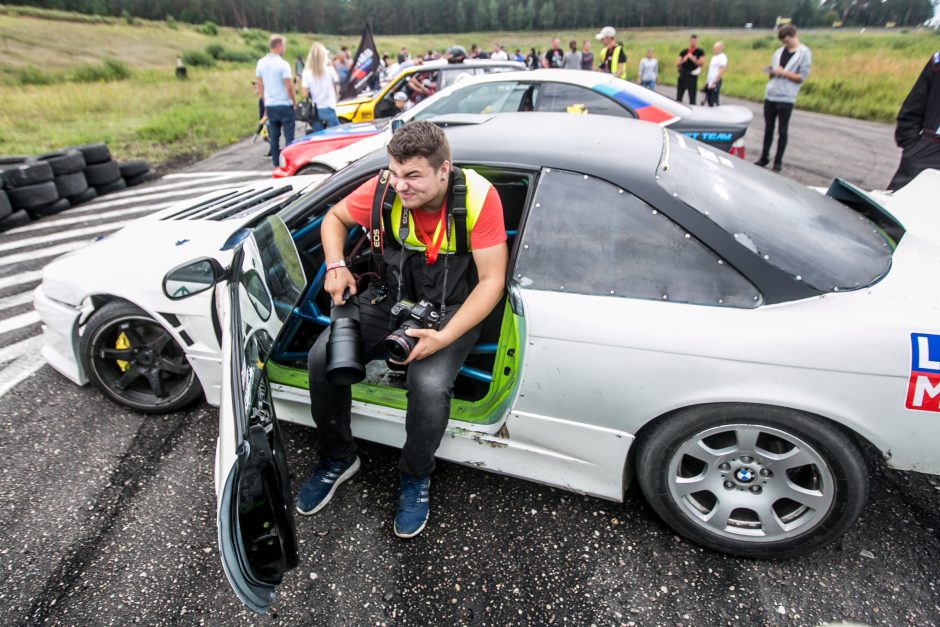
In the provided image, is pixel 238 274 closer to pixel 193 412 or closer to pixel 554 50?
pixel 193 412

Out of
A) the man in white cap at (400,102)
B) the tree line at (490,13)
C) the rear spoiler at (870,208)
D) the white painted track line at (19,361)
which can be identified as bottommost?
the white painted track line at (19,361)

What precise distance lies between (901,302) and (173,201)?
7245 mm

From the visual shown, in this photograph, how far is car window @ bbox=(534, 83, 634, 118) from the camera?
4973 mm

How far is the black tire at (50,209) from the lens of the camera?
20.2 ft

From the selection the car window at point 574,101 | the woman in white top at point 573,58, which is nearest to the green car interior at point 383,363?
the car window at point 574,101

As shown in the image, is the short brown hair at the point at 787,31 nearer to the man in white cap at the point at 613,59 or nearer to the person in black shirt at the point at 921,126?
the person in black shirt at the point at 921,126

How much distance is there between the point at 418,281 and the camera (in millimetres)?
2234

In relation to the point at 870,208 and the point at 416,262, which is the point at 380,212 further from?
the point at 870,208

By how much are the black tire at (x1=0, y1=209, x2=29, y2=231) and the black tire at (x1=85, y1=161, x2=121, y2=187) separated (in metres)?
1.08

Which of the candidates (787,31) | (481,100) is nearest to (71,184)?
(481,100)

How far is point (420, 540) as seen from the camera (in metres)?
2.14

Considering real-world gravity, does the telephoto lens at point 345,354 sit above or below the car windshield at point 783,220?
below

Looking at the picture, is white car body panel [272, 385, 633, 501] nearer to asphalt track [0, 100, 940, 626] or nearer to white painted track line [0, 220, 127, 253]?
asphalt track [0, 100, 940, 626]

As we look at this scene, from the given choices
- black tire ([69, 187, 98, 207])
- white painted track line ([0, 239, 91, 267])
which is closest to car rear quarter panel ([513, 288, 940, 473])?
white painted track line ([0, 239, 91, 267])
